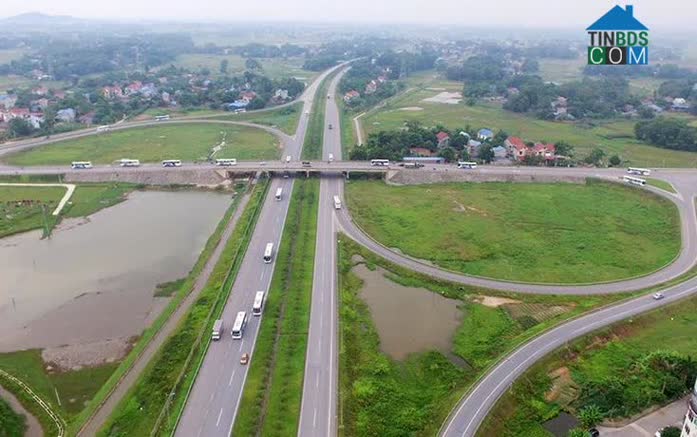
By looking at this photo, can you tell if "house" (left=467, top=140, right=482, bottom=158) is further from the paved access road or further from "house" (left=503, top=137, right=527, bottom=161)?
the paved access road

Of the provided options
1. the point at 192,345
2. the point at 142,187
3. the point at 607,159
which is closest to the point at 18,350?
the point at 192,345

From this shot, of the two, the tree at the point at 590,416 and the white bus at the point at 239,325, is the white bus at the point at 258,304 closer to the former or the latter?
the white bus at the point at 239,325

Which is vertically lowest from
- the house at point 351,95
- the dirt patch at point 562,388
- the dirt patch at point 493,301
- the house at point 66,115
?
the dirt patch at point 562,388

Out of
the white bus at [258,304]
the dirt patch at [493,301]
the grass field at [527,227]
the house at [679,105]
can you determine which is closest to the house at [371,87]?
the grass field at [527,227]

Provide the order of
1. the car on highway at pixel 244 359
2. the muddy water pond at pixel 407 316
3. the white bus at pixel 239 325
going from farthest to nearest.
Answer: the muddy water pond at pixel 407 316 < the white bus at pixel 239 325 < the car on highway at pixel 244 359

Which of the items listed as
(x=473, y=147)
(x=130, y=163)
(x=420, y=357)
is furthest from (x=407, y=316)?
(x=130, y=163)

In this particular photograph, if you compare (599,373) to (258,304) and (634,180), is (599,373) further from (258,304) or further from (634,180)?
(634,180)
